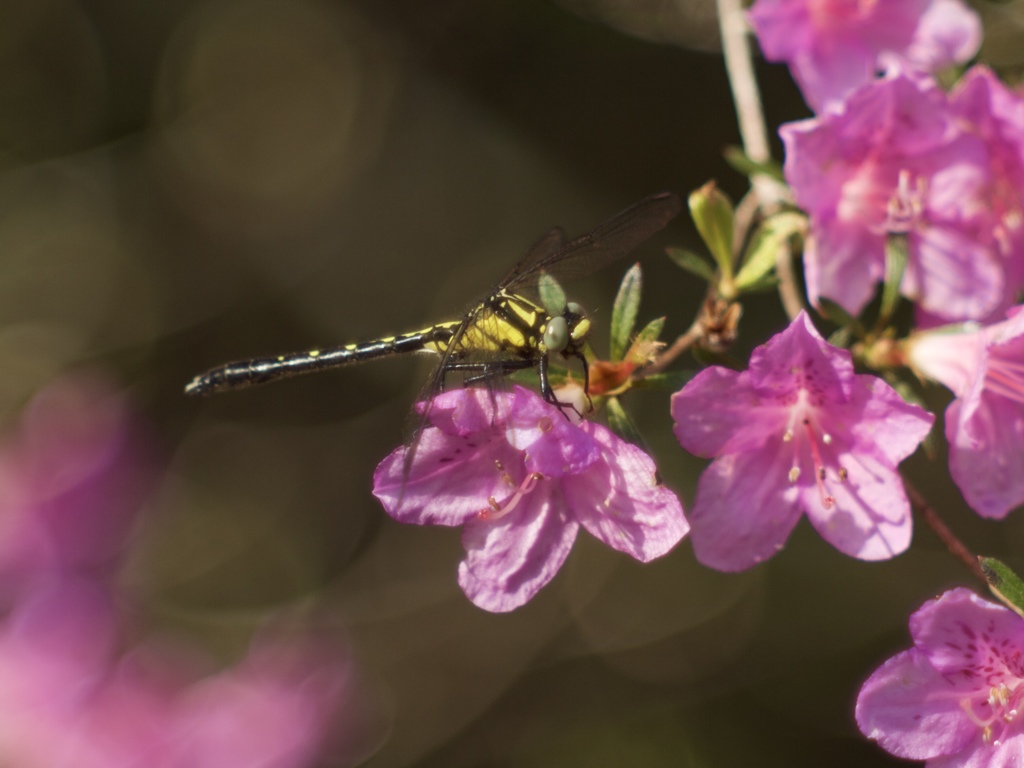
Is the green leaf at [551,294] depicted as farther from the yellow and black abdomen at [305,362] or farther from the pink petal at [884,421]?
the pink petal at [884,421]

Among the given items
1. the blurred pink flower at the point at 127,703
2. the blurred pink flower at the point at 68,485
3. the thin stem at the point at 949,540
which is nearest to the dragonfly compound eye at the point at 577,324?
the thin stem at the point at 949,540

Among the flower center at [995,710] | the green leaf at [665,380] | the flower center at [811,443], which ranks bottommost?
the flower center at [995,710]

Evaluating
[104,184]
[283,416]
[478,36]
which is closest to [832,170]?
[478,36]

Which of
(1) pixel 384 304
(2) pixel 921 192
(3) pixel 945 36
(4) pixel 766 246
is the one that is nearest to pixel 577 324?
(4) pixel 766 246

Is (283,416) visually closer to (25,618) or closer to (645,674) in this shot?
(25,618)

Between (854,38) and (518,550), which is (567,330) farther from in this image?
(854,38)

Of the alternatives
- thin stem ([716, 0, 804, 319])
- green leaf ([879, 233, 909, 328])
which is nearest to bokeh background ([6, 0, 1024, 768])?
thin stem ([716, 0, 804, 319])

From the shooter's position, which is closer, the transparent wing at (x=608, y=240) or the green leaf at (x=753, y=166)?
the transparent wing at (x=608, y=240)
